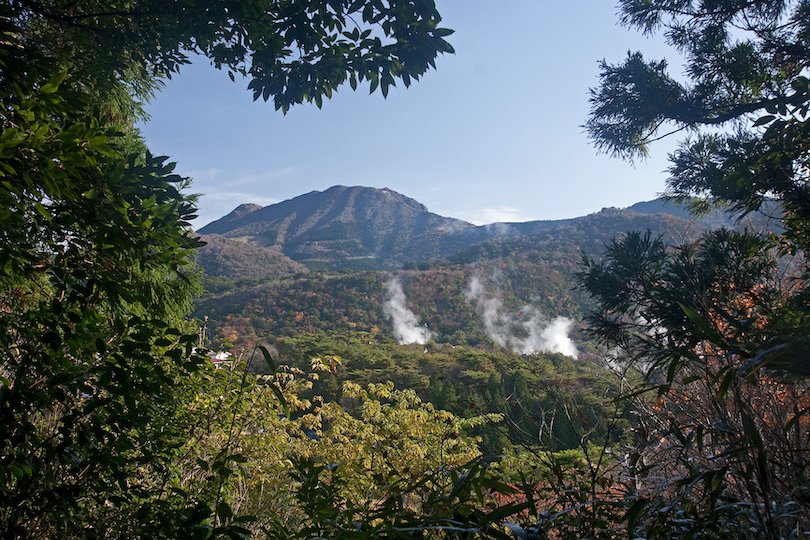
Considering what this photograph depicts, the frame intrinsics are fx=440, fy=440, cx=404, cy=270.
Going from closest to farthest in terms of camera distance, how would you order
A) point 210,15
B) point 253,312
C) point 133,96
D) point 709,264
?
1. point 210,15
2. point 133,96
3. point 709,264
4. point 253,312

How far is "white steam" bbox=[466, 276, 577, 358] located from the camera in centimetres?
5122

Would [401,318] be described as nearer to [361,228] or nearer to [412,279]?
[412,279]

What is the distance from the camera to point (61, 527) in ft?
6.25

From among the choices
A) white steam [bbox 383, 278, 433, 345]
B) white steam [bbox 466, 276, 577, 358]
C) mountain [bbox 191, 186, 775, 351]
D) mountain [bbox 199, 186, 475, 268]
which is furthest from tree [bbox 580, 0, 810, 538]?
mountain [bbox 199, 186, 475, 268]

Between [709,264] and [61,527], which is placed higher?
[709,264]

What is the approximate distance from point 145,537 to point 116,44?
299cm

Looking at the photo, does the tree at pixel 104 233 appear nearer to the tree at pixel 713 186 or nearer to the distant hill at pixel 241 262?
the tree at pixel 713 186

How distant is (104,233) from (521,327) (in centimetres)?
5737

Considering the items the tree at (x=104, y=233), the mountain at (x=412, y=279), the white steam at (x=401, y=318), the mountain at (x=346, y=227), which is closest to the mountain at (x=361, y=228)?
the mountain at (x=346, y=227)

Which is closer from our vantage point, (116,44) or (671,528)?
(671,528)

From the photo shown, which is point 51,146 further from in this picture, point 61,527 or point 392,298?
point 392,298

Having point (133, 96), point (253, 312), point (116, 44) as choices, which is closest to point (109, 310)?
point (116, 44)

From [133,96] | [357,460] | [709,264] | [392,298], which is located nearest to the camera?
[133,96]

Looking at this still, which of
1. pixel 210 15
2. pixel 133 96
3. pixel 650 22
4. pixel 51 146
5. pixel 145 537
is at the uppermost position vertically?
pixel 650 22
